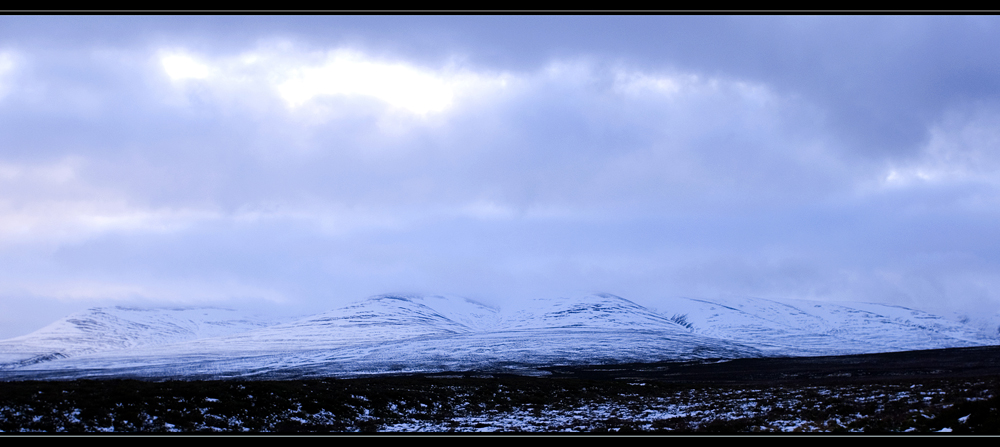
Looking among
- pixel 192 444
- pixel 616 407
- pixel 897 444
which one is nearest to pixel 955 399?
pixel 616 407

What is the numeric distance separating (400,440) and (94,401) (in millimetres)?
21598

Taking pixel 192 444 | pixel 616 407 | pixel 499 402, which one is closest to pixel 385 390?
pixel 499 402

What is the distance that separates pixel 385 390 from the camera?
107 feet

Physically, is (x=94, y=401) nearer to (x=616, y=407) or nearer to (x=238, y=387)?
(x=238, y=387)

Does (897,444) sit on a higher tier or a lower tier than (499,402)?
higher

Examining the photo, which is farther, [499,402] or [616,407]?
[499,402]

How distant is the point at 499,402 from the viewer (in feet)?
107
